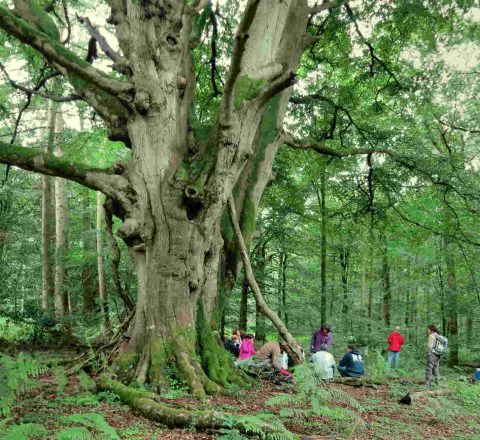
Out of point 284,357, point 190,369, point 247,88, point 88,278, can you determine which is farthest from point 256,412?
point 88,278

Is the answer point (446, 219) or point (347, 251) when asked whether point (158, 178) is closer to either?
point (446, 219)

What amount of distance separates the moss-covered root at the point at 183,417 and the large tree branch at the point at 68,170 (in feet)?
8.45

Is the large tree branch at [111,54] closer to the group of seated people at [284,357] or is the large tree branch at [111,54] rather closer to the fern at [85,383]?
the fern at [85,383]

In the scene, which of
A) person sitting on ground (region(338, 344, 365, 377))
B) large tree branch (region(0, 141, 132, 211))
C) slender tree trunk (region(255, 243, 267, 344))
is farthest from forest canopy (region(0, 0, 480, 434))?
slender tree trunk (region(255, 243, 267, 344))

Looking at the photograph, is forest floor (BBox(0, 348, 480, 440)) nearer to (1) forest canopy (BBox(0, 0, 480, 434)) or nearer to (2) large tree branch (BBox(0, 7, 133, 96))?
(1) forest canopy (BBox(0, 0, 480, 434))

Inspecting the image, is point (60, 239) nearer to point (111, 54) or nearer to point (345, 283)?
point (111, 54)

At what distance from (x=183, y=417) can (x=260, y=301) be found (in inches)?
84.8

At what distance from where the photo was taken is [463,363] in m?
17.8

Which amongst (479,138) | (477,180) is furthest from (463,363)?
(477,180)

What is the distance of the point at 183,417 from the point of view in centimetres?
388

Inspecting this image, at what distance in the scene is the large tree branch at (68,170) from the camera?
5.78 m

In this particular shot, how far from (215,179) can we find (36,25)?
372 cm

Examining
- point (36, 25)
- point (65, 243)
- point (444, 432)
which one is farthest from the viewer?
point (65, 243)

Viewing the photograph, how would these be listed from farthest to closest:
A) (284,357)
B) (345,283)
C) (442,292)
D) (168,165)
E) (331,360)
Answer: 1. (345,283)
2. (442,292)
3. (284,357)
4. (331,360)
5. (168,165)
